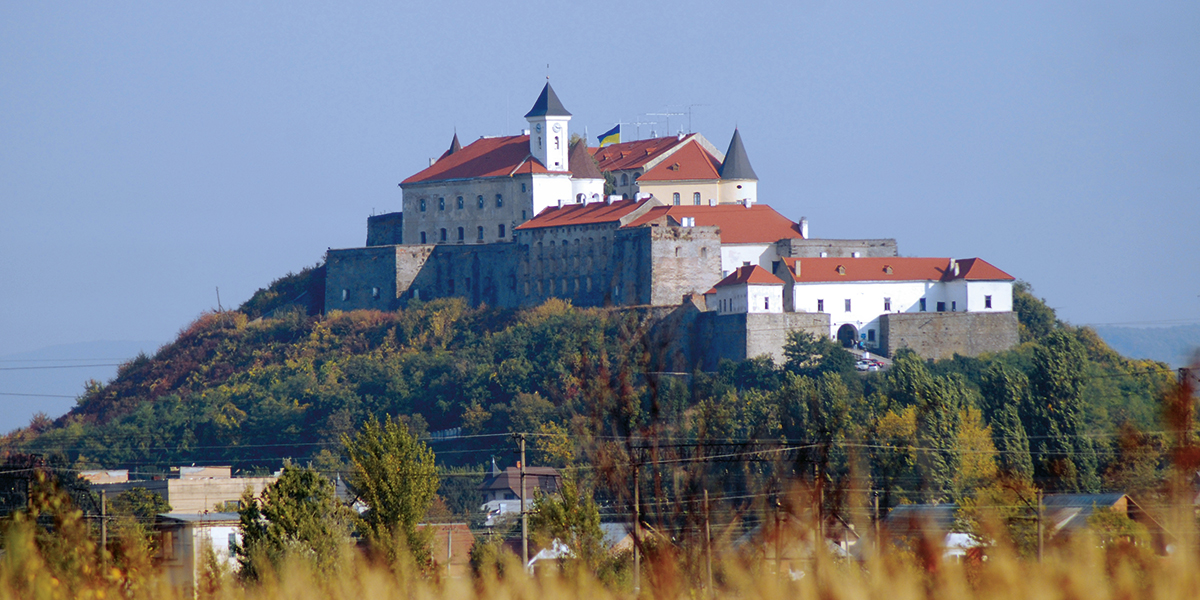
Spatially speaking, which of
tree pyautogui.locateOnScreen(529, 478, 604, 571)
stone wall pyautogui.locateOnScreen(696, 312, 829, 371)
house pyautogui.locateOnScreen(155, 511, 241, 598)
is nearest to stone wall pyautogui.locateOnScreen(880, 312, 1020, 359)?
stone wall pyautogui.locateOnScreen(696, 312, 829, 371)

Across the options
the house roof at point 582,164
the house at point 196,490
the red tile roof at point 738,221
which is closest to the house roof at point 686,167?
the house roof at point 582,164

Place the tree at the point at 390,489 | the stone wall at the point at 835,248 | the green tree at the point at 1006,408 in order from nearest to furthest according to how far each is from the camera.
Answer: the tree at the point at 390,489
the green tree at the point at 1006,408
the stone wall at the point at 835,248

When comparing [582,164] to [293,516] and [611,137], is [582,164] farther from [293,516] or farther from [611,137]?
[293,516]

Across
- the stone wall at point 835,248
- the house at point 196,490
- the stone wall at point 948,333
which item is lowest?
the house at point 196,490

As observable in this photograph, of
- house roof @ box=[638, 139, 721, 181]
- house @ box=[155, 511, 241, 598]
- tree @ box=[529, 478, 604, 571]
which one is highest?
house roof @ box=[638, 139, 721, 181]

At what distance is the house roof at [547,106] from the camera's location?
75875mm

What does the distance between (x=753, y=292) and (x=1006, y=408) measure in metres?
12.5

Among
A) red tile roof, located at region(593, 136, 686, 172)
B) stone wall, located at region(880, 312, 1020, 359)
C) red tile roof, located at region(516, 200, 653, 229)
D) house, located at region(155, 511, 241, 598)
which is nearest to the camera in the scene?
house, located at region(155, 511, 241, 598)

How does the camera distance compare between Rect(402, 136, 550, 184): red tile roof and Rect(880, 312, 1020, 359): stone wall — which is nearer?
Rect(880, 312, 1020, 359): stone wall

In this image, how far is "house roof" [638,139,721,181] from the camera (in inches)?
2990

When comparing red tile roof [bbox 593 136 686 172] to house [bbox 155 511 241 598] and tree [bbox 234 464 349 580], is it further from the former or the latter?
tree [bbox 234 464 349 580]

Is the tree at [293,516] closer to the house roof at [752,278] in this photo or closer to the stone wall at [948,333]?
the house roof at [752,278]

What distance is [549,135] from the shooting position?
75.4 m

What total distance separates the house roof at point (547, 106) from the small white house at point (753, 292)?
631 inches
